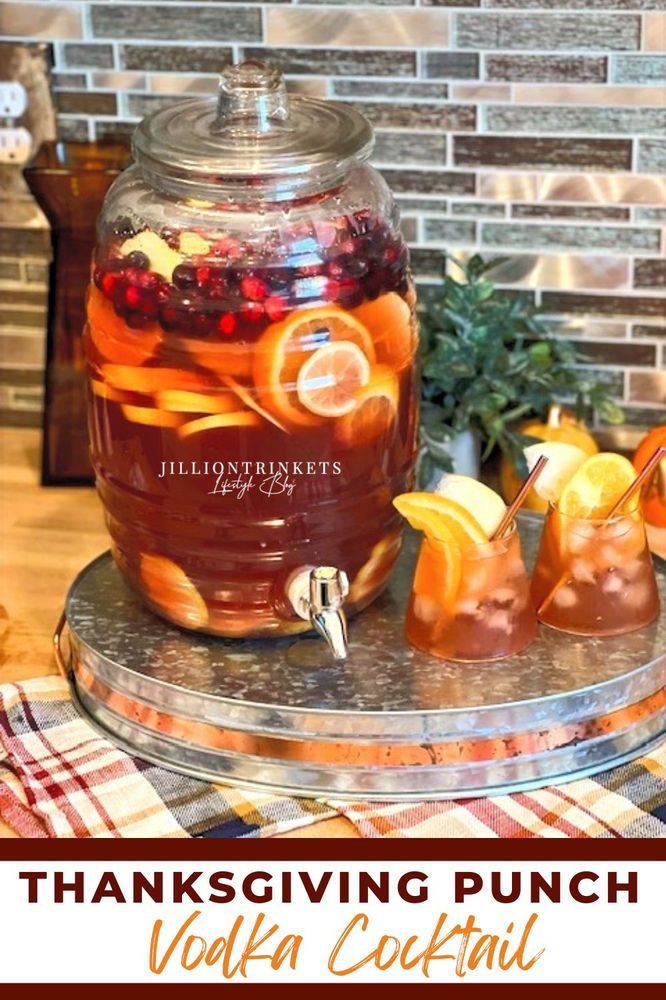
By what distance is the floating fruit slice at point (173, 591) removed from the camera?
3.65 ft

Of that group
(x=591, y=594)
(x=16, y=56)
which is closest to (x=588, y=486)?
(x=591, y=594)

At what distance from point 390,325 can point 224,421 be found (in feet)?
0.45

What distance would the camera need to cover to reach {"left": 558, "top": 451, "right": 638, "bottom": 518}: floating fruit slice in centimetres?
110

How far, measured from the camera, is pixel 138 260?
3.45 feet

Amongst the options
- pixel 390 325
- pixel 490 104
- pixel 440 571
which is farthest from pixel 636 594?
pixel 490 104

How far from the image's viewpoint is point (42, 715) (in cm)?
114

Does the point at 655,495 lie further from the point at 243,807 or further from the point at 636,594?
the point at 243,807

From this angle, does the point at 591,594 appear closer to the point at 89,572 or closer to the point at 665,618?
the point at 665,618

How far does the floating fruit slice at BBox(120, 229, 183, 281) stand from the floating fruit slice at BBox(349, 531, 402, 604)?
25 cm

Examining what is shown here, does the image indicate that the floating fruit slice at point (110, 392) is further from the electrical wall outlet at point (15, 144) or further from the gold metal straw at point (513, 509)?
the electrical wall outlet at point (15, 144)

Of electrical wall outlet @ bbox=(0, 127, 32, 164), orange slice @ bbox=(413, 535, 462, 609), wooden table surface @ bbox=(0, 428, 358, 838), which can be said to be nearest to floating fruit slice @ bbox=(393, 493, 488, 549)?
orange slice @ bbox=(413, 535, 462, 609)

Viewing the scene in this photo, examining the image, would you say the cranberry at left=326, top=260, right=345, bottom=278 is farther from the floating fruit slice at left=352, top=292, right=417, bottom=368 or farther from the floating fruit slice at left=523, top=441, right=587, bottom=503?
the floating fruit slice at left=523, top=441, right=587, bottom=503

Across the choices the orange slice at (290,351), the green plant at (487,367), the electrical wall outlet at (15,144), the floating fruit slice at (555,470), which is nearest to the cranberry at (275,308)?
the orange slice at (290,351)

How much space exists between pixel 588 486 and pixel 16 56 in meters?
0.70
